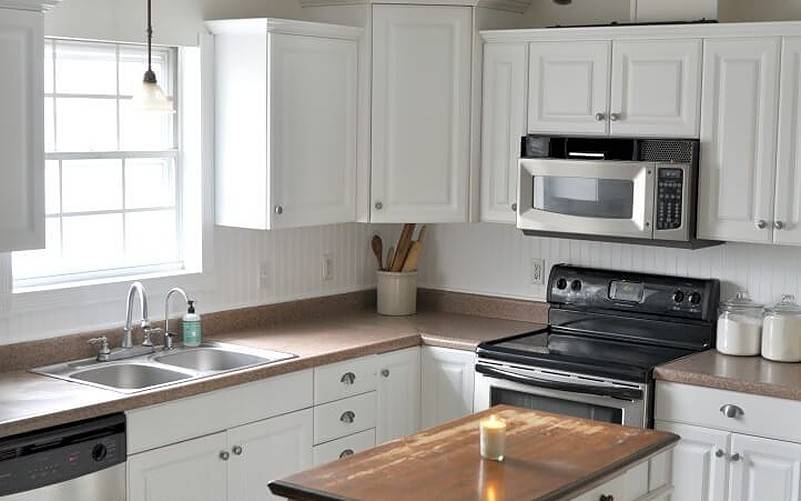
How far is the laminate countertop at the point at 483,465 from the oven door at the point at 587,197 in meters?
1.36

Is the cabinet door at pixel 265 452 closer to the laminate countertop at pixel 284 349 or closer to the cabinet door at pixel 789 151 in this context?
the laminate countertop at pixel 284 349

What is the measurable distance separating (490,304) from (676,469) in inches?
53.1

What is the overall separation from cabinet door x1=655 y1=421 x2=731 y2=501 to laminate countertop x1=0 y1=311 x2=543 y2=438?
0.90 metres

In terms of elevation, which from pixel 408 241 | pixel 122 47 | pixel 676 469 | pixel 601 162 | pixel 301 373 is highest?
pixel 122 47

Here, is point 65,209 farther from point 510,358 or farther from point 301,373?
point 510,358

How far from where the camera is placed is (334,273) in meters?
5.28

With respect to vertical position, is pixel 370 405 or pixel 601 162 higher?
pixel 601 162

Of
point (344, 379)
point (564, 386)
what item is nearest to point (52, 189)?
point (344, 379)

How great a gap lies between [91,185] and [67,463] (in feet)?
4.14

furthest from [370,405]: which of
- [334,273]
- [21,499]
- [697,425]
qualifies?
[21,499]

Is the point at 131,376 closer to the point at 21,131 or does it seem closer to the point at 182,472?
the point at 182,472

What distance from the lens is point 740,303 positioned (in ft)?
14.8

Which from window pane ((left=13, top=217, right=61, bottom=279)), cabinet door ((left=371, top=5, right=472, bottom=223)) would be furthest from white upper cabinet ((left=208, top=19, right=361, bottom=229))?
window pane ((left=13, top=217, right=61, bottom=279))

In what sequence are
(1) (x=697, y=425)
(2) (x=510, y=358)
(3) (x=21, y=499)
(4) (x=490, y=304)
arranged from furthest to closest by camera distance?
(4) (x=490, y=304) < (2) (x=510, y=358) < (1) (x=697, y=425) < (3) (x=21, y=499)
